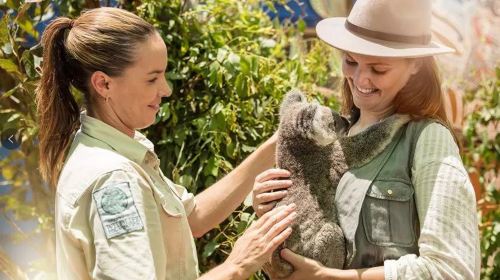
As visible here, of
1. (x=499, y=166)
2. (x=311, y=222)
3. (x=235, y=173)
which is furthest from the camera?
(x=499, y=166)

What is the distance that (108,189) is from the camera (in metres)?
1.78

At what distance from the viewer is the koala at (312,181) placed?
188cm

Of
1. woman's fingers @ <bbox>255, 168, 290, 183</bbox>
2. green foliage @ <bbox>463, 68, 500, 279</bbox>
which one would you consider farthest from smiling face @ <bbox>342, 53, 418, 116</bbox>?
green foliage @ <bbox>463, 68, 500, 279</bbox>

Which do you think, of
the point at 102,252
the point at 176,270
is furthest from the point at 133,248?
the point at 176,270

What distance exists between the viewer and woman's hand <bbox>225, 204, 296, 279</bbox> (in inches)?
74.6

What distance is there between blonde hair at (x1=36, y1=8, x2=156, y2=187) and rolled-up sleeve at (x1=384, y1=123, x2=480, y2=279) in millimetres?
715

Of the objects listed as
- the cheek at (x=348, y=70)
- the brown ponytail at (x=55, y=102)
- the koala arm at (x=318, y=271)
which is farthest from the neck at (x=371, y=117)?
the brown ponytail at (x=55, y=102)

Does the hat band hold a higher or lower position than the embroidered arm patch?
higher

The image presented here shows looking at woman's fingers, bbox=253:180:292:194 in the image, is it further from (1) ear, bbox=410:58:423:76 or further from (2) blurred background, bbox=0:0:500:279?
(2) blurred background, bbox=0:0:500:279

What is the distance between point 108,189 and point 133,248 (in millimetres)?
135

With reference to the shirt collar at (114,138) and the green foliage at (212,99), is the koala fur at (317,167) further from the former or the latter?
the green foliage at (212,99)

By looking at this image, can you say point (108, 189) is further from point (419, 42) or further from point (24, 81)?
point (24, 81)

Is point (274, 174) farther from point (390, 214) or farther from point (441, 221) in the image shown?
point (441, 221)

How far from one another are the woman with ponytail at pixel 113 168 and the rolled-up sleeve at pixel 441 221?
293 millimetres
